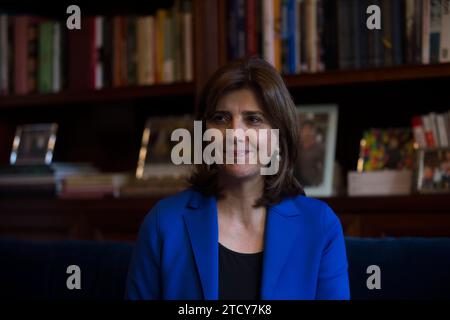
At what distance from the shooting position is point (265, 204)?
47.0 inches

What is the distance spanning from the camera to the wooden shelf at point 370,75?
5.53 feet

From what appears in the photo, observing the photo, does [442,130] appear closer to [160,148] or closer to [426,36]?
[426,36]

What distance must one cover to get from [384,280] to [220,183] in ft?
1.34

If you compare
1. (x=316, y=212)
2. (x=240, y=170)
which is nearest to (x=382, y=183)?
(x=316, y=212)

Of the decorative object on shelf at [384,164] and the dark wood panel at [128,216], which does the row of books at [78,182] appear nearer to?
the dark wood panel at [128,216]

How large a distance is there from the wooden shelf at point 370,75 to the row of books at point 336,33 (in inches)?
0.8

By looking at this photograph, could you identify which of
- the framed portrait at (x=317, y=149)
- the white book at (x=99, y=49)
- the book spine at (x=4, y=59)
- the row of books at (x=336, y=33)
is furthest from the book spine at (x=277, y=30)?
the book spine at (x=4, y=59)

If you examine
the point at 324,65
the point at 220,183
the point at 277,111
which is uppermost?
the point at 324,65

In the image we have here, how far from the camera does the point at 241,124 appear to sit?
113cm

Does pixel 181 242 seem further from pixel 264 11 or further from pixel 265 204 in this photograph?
pixel 264 11

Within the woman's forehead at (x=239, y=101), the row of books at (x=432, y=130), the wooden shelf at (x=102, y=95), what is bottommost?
the row of books at (x=432, y=130)

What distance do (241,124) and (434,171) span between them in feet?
2.70

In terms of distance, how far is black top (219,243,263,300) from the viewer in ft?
3.68
